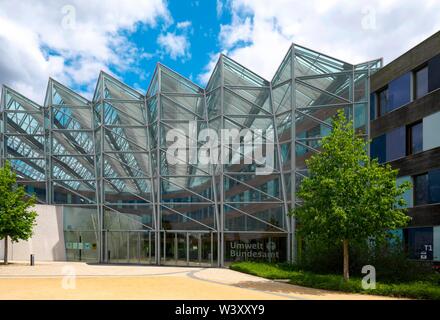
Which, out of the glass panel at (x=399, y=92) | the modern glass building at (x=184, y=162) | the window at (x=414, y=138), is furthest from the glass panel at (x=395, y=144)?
the modern glass building at (x=184, y=162)

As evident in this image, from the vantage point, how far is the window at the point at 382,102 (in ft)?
92.9

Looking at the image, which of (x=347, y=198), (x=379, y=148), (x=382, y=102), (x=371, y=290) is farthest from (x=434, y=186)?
(x=371, y=290)

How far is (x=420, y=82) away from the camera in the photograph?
83.4 feet

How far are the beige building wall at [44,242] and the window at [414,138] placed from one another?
2525 cm

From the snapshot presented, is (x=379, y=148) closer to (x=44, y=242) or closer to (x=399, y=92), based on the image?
(x=399, y=92)

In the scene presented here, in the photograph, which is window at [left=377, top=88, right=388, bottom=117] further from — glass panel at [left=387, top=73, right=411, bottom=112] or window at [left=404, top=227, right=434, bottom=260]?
window at [left=404, top=227, right=434, bottom=260]

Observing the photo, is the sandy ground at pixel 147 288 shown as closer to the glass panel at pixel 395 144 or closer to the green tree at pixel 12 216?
the green tree at pixel 12 216

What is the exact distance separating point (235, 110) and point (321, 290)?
54.4 feet

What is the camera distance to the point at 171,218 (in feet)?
106

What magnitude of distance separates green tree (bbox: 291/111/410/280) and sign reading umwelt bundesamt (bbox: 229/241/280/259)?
33.1 ft

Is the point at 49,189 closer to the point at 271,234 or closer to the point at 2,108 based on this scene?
the point at 2,108

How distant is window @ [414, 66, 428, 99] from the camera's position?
81.9 feet
